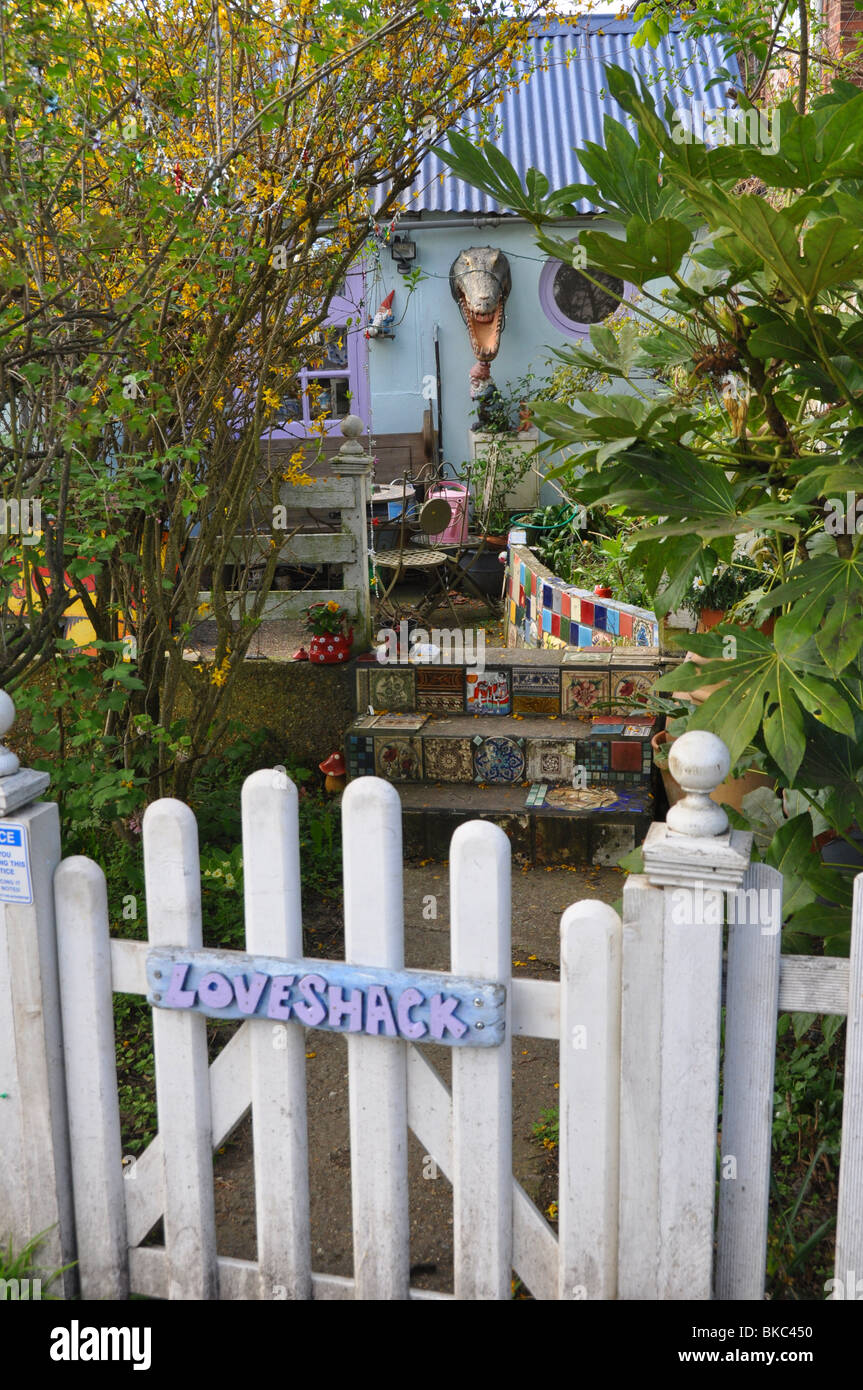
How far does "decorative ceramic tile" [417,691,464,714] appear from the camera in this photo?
5625 millimetres

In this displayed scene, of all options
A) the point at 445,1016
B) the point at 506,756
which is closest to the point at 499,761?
the point at 506,756

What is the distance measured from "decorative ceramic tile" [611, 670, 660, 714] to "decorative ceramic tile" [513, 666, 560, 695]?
0.86 ft

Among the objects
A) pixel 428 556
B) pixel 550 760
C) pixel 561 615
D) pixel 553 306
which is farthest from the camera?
pixel 553 306

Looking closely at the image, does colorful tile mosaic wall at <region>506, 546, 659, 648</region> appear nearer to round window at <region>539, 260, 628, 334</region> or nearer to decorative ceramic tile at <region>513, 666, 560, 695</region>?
decorative ceramic tile at <region>513, 666, 560, 695</region>

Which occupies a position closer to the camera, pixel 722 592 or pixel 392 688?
pixel 722 592

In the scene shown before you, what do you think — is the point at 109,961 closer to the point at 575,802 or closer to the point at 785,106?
the point at 785,106

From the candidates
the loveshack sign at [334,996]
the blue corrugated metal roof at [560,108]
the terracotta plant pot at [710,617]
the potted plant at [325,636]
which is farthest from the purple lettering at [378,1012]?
the blue corrugated metal roof at [560,108]

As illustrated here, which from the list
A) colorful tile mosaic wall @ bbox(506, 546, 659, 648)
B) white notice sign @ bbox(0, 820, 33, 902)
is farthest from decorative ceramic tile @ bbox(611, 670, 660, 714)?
white notice sign @ bbox(0, 820, 33, 902)

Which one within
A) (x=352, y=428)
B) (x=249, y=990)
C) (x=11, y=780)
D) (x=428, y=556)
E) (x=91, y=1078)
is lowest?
(x=91, y=1078)

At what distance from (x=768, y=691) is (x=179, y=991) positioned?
116cm

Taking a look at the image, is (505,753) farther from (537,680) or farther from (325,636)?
(325,636)

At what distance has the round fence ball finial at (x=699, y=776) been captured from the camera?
6.11ft

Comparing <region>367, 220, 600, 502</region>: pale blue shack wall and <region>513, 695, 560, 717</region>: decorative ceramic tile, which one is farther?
<region>367, 220, 600, 502</region>: pale blue shack wall

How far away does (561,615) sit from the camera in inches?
266
